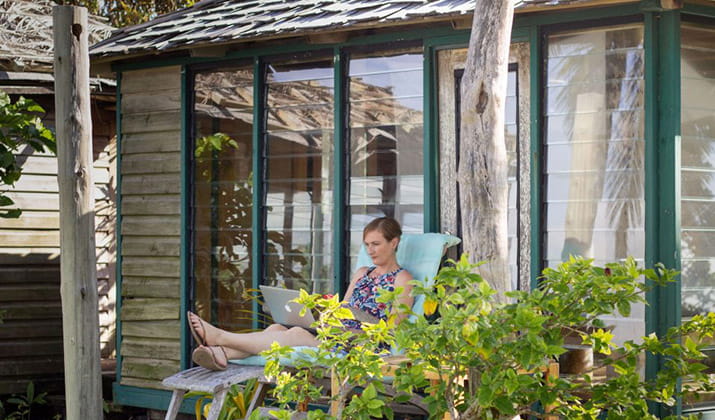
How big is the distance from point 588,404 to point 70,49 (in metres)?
Answer: 3.23

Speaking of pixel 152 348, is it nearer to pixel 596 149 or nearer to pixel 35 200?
pixel 35 200

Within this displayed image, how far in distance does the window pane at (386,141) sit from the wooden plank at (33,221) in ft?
10.9

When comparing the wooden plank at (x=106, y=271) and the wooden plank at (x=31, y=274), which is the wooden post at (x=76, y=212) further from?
the wooden plank at (x=106, y=271)

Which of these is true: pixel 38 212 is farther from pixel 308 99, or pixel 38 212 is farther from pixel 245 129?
pixel 308 99

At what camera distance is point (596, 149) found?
5.54 metres

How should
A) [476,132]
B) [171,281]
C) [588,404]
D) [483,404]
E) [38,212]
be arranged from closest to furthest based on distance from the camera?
[483,404] < [588,404] < [476,132] < [171,281] < [38,212]

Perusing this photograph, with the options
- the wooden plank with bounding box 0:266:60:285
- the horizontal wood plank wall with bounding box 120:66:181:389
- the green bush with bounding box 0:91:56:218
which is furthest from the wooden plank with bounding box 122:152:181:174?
the wooden plank with bounding box 0:266:60:285

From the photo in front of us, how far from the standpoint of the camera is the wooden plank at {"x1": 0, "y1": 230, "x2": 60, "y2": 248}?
8258 millimetres

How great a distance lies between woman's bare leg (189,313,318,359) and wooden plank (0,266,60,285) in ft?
11.8

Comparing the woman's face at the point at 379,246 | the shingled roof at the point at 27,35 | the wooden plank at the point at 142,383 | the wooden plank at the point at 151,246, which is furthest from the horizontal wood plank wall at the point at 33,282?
the woman's face at the point at 379,246

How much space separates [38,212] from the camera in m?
8.34

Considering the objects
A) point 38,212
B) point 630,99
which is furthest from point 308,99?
point 38,212

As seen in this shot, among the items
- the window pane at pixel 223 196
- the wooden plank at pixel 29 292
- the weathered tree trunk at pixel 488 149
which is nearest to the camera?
the weathered tree trunk at pixel 488 149

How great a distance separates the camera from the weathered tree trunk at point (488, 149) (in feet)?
14.2
